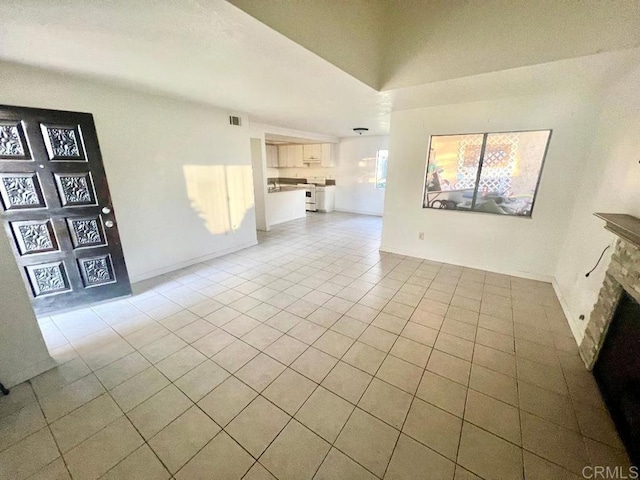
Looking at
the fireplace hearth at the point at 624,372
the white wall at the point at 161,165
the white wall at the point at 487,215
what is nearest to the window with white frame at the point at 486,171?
the white wall at the point at 487,215

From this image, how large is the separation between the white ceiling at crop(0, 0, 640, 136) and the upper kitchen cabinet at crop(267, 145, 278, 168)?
5.37m

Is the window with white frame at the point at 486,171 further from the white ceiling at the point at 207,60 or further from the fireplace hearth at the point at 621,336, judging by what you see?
the fireplace hearth at the point at 621,336

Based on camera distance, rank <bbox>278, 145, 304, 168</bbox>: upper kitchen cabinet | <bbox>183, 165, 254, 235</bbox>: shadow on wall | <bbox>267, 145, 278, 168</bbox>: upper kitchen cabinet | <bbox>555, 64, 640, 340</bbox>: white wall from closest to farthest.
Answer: <bbox>555, 64, 640, 340</bbox>: white wall < <bbox>183, 165, 254, 235</bbox>: shadow on wall < <bbox>278, 145, 304, 168</bbox>: upper kitchen cabinet < <bbox>267, 145, 278, 168</bbox>: upper kitchen cabinet

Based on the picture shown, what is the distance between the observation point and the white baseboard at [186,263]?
11.2ft

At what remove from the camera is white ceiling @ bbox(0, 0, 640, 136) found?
4.81ft

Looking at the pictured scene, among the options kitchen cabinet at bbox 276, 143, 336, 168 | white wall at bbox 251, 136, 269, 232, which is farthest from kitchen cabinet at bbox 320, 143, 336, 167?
white wall at bbox 251, 136, 269, 232

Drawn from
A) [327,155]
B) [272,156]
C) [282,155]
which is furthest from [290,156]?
[327,155]

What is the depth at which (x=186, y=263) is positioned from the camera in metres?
3.91

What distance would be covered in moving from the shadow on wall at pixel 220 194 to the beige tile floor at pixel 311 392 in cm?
150

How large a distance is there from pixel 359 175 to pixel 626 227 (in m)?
6.50

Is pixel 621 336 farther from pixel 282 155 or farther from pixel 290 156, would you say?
pixel 282 155

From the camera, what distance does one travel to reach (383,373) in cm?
189

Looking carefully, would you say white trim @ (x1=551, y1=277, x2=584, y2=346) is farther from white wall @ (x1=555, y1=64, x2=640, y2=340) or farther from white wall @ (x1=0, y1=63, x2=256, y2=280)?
white wall @ (x1=0, y1=63, x2=256, y2=280)

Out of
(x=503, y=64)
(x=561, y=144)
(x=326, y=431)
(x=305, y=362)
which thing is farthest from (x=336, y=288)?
(x=561, y=144)
